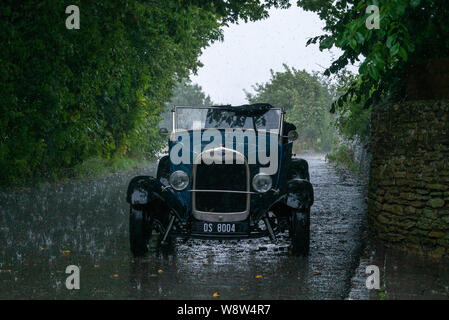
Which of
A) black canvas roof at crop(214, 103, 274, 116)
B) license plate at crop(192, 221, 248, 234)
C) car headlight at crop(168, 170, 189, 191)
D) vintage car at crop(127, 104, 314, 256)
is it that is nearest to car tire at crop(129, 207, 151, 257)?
vintage car at crop(127, 104, 314, 256)

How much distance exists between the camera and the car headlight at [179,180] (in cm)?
750

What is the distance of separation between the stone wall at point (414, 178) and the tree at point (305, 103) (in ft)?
188

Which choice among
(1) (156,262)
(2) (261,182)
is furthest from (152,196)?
(2) (261,182)

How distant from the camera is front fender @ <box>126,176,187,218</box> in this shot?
24.7 feet

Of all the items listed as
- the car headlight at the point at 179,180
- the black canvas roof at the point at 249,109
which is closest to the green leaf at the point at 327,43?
the black canvas roof at the point at 249,109

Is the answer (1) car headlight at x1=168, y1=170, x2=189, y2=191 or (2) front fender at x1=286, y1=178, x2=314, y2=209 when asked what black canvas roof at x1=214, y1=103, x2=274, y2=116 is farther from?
(1) car headlight at x1=168, y1=170, x2=189, y2=191

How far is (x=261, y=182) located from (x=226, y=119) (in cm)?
173

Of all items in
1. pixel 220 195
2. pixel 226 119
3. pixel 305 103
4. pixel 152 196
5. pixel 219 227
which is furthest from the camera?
pixel 305 103

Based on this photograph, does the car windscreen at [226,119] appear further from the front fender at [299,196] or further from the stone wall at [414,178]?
the stone wall at [414,178]

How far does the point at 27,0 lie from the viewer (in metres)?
11.9

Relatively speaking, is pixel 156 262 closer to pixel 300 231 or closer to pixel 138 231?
pixel 138 231

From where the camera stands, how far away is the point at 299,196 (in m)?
7.56

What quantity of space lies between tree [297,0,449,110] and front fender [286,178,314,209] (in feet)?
5.76
